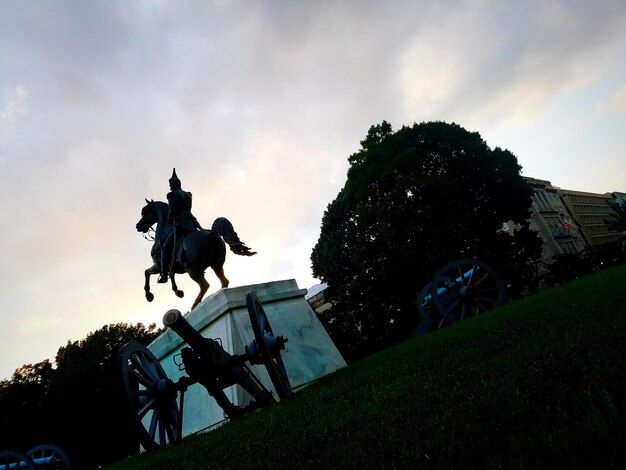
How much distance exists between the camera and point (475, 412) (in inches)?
99.2

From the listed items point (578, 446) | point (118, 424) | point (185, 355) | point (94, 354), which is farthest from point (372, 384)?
point (94, 354)

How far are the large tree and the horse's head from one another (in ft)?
41.3

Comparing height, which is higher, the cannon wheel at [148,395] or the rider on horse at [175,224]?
the rider on horse at [175,224]

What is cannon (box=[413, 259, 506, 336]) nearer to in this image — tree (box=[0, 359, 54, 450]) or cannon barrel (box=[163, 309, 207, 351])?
cannon barrel (box=[163, 309, 207, 351])

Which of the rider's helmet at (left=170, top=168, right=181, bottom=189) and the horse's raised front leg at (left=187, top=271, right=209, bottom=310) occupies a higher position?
the rider's helmet at (left=170, top=168, right=181, bottom=189)

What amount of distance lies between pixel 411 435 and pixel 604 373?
1.30 m

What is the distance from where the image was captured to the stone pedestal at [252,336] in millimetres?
7285

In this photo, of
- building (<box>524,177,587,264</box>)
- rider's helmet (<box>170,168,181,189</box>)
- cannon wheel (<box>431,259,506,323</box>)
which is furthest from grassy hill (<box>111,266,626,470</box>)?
building (<box>524,177,587,264</box>)

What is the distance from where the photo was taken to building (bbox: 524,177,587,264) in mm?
57000

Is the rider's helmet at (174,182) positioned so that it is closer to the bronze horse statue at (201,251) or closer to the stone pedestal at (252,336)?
the bronze horse statue at (201,251)

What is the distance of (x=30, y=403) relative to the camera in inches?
1300

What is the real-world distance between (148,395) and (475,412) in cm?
450

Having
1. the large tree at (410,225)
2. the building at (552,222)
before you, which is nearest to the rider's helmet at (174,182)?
the large tree at (410,225)

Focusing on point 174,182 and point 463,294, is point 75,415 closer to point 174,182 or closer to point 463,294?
point 174,182
